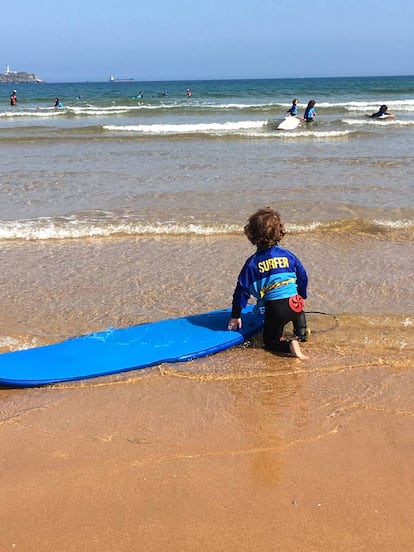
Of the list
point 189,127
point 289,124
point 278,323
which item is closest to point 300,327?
point 278,323

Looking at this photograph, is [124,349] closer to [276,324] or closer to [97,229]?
[276,324]

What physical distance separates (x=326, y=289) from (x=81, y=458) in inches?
120

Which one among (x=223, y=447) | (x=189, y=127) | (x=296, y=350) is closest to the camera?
(x=223, y=447)

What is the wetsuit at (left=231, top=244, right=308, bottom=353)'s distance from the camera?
3980mm

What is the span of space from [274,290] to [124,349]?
1151 millimetres

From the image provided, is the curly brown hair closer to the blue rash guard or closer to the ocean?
the blue rash guard

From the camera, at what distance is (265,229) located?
3945 mm

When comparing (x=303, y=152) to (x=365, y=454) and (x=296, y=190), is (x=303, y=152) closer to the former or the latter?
(x=296, y=190)

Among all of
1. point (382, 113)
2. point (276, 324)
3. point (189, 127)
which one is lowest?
point (276, 324)

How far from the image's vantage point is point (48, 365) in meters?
3.74

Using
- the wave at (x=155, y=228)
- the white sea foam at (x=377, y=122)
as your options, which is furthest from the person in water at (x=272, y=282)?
the white sea foam at (x=377, y=122)

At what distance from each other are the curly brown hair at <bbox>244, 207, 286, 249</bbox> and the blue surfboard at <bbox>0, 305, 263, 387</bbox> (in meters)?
0.67

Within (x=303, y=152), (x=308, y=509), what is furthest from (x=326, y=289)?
(x=303, y=152)

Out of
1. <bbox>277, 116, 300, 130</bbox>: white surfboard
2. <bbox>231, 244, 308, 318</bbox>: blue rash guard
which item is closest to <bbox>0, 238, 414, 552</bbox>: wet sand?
<bbox>231, 244, 308, 318</bbox>: blue rash guard
